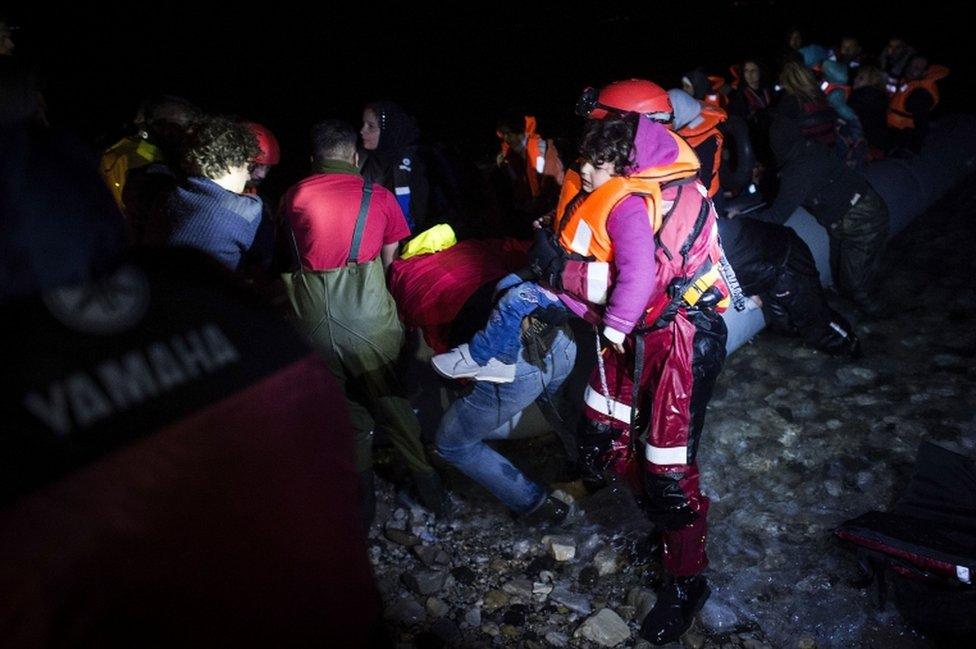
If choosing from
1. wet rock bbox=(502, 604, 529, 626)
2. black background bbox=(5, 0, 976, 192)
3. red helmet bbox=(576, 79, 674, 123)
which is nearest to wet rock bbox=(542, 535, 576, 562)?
wet rock bbox=(502, 604, 529, 626)

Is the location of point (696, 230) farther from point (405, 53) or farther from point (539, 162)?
point (405, 53)

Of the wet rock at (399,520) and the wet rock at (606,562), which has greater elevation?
the wet rock at (606,562)

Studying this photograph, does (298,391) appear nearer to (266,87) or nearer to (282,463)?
(282,463)

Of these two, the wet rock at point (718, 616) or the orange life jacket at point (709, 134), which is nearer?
the wet rock at point (718, 616)

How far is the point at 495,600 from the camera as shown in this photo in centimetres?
274

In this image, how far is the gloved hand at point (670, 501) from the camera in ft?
8.11

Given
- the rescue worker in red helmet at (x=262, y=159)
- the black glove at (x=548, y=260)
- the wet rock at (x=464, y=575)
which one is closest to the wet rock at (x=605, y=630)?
the wet rock at (x=464, y=575)

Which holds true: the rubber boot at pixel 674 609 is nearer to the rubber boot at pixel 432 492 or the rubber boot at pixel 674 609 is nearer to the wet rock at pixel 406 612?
the wet rock at pixel 406 612

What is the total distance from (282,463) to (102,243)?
1.43 feet

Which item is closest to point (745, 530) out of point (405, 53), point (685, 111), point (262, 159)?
point (685, 111)

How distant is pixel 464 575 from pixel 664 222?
191 centimetres

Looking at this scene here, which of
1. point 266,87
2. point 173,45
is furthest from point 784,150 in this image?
point 173,45

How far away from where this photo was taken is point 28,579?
72cm

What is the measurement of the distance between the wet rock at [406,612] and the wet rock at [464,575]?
0.75 ft
